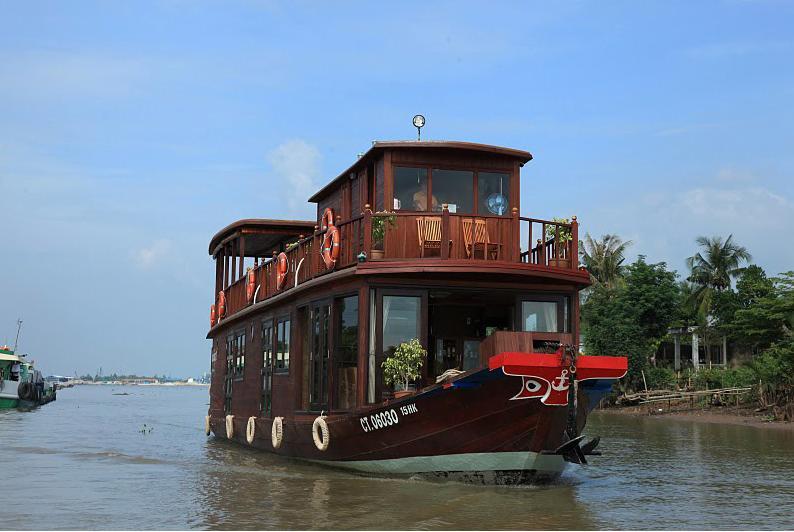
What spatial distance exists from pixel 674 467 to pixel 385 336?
7.17 meters

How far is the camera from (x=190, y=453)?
18.4m

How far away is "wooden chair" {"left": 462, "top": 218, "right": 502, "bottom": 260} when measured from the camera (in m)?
12.3

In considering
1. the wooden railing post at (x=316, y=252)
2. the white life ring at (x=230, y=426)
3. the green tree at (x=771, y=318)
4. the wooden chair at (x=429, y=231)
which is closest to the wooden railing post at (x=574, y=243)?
the wooden chair at (x=429, y=231)

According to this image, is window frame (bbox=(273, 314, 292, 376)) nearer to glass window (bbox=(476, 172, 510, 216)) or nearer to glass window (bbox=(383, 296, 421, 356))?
glass window (bbox=(383, 296, 421, 356))

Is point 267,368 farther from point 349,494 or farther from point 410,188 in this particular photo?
point 349,494

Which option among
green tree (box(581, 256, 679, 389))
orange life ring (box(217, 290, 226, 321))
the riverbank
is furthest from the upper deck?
green tree (box(581, 256, 679, 389))

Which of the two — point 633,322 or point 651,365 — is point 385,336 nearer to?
point 633,322

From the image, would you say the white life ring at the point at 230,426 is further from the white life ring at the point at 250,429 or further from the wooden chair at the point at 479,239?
the wooden chair at the point at 479,239

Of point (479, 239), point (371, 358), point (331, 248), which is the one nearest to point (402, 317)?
point (371, 358)

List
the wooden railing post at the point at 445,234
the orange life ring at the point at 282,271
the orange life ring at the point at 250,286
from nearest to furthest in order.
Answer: the wooden railing post at the point at 445,234 < the orange life ring at the point at 282,271 < the orange life ring at the point at 250,286

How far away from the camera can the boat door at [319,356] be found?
13.0 m

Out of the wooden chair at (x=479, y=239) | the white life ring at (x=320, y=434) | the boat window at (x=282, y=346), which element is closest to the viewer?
the wooden chair at (x=479, y=239)

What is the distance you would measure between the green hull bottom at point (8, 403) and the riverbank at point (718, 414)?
88.3ft

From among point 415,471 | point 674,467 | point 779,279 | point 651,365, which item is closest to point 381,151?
point 415,471
